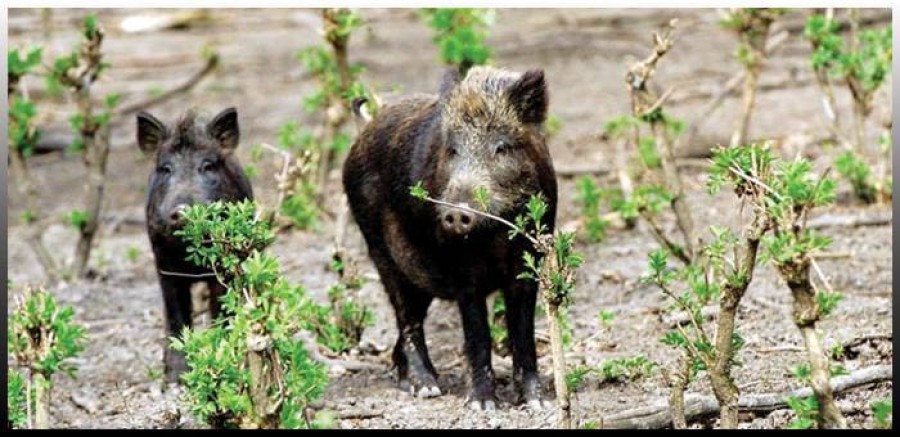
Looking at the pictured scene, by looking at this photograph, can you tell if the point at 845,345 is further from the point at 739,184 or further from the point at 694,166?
the point at 694,166

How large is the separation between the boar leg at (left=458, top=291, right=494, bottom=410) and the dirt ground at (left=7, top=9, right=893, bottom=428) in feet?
0.48

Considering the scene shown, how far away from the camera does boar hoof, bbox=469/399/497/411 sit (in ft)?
25.6

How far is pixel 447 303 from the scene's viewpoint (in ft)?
33.7

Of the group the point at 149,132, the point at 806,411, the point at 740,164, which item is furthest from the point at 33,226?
the point at 806,411

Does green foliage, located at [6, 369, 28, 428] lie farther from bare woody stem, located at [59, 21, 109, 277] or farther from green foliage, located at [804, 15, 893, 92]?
green foliage, located at [804, 15, 893, 92]

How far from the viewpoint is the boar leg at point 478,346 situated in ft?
25.7

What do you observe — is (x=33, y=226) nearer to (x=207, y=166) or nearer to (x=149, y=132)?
(x=149, y=132)

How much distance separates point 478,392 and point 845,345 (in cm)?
169

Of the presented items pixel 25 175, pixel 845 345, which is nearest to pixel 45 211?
pixel 25 175

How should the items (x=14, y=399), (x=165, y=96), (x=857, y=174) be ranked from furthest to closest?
1. (x=165, y=96)
2. (x=857, y=174)
3. (x=14, y=399)

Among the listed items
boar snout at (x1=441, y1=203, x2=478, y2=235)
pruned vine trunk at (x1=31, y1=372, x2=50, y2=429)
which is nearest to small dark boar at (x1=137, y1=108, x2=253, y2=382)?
boar snout at (x1=441, y1=203, x2=478, y2=235)

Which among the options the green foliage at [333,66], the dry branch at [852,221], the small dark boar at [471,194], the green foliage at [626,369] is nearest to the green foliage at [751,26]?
the dry branch at [852,221]

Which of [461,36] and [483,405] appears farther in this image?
[461,36]

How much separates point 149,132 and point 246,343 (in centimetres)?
324
